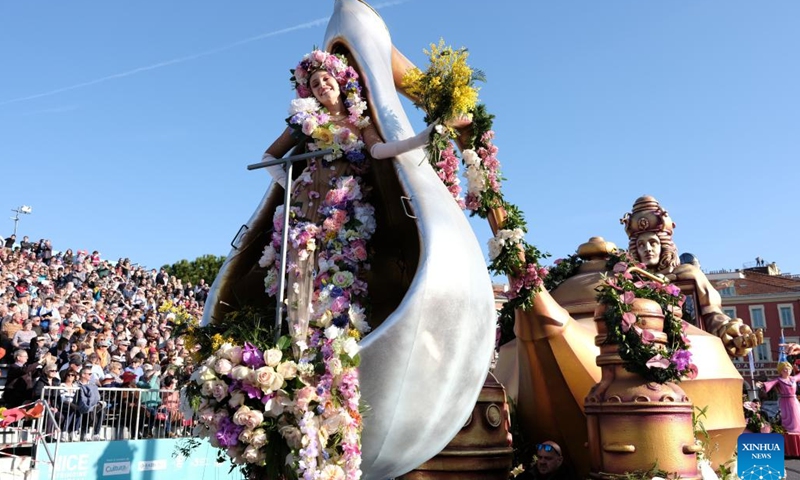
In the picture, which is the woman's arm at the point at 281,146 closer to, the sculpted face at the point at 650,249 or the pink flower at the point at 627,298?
the pink flower at the point at 627,298

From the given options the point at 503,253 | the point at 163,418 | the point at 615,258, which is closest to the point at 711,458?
the point at 615,258

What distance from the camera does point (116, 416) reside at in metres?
10.1

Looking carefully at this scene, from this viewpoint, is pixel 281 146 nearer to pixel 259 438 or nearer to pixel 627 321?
pixel 259 438

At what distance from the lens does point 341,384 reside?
4.28m

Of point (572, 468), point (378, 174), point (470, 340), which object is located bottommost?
point (572, 468)

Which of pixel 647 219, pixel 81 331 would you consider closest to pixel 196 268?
pixel 81 331

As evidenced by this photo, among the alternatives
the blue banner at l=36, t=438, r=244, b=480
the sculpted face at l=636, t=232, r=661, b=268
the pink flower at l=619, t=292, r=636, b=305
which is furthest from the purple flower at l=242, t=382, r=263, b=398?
the sculpted face at l=636, t=232, r=661, b=268

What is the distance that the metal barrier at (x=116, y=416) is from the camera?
372 inches

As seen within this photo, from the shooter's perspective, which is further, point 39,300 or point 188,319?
point 39,300

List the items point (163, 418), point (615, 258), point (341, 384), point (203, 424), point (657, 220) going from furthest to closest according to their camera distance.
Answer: point (163, 418)
point (657, 220)
point (615, 258)
point (203, 424)
point (341, 384)

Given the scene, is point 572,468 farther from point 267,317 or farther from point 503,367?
point 267,317

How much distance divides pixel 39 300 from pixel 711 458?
44.3 feet

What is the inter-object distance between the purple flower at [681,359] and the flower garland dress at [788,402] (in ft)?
28.4

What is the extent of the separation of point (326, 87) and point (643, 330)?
349 cm
